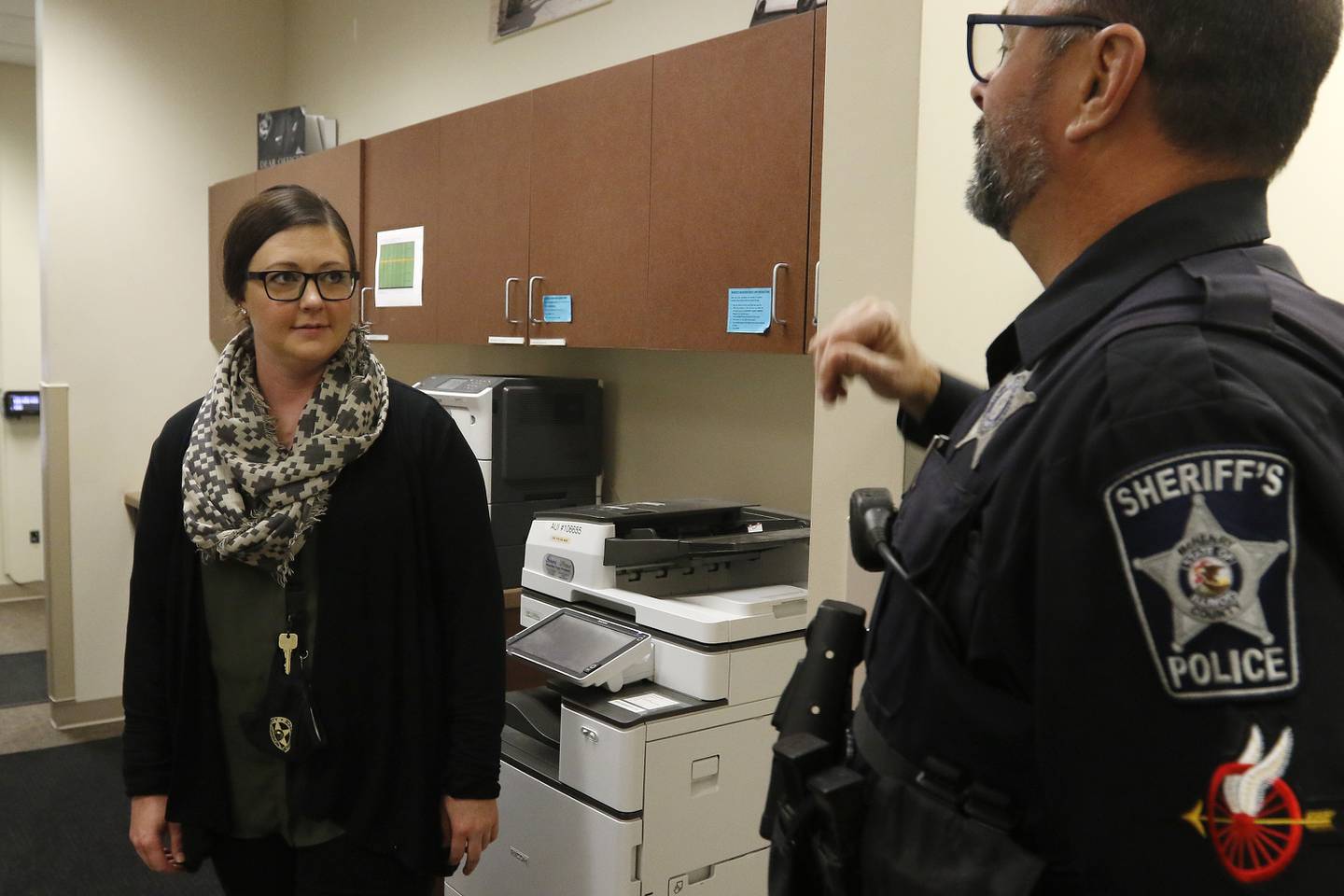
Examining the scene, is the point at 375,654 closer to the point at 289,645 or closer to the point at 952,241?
the point at 289,645

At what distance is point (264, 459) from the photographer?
1537mm

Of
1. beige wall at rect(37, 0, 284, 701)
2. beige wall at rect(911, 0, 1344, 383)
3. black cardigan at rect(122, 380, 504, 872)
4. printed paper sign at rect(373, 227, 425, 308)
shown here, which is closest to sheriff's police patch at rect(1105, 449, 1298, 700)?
beige wall at rect(911, 0, 1344, 383)

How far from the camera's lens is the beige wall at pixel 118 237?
404 cm

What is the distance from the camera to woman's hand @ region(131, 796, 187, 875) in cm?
151

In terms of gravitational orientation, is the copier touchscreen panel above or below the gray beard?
below

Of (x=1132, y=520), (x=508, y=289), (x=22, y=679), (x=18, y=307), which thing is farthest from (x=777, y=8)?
(x=18, y=307)

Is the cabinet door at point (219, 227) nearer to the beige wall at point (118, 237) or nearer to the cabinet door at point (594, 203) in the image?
the beige wall at point (118, 237)

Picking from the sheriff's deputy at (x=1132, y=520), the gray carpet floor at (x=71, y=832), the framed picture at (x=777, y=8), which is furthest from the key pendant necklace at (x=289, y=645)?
the gray carpet floor at (x=71, y=832)

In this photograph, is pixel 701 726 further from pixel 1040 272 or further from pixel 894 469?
pixel 1040 272

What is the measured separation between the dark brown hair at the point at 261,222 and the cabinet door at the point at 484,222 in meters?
1.05

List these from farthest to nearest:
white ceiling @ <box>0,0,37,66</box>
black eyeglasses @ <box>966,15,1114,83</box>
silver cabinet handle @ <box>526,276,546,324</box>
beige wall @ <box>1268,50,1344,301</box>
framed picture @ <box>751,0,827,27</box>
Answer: white ceiling @ <box>0,0,37,66</box>, silver cabinet handle @ <box>526,276,546,324</box>, framed picture @ <box>751,0,827,27</box>, beige wall @ <box>1268,50,1344,301</box>, black eyeglasses @ <box>966,15,1114,83</box>

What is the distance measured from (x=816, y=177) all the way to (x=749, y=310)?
29 cm

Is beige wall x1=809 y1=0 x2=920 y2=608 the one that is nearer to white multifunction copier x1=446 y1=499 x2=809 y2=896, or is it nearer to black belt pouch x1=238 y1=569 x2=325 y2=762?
white multifunction copier x1=446 y1=499 x2=809 y2=896

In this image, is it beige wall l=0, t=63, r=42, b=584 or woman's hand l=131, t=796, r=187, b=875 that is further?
beige wall l=0, t=63, r=42, b=584
